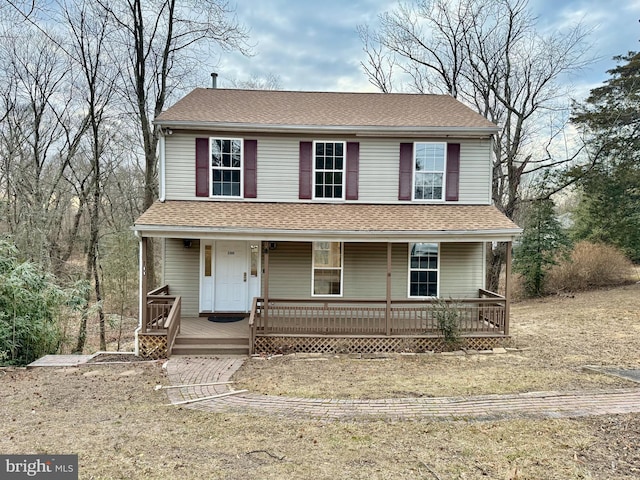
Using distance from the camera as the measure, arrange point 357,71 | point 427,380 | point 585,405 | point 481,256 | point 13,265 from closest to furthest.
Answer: point 585,405 → point 427,380 → point 13,265 → point 481,256 → point 357,71

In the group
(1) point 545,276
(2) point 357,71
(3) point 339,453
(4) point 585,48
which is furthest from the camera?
(2) point 357,71

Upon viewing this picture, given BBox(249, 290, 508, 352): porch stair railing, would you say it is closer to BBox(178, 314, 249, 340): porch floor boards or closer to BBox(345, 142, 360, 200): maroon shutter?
BBox(178, 314, 249, 340): porch floor boards

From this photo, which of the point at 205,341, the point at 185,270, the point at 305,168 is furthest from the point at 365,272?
the point at 185,270

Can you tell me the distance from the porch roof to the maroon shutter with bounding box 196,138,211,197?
1.54 feet

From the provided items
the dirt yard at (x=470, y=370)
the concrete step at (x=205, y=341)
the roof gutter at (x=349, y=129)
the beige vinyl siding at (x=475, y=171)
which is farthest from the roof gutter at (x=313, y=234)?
the roof gutter at (x=349, y=129)

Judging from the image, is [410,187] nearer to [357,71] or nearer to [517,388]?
[517,388]

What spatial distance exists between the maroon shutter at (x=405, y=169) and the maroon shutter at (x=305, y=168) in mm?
2728

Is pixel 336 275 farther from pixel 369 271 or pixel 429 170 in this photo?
pixel 429 170

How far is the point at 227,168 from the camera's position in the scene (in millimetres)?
10922

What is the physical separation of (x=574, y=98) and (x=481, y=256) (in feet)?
47.2

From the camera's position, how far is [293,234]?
30.1 ft

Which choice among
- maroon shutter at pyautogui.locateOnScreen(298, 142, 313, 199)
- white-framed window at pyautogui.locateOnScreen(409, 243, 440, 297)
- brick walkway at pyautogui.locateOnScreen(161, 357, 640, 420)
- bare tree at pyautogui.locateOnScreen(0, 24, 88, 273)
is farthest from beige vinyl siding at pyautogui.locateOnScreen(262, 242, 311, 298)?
bare tree at pyautogui.locateOnScreen(0, 24, 88, 273)

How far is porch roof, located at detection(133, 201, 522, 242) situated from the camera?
9133 mm

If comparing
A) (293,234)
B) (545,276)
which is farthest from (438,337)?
(545,276)
